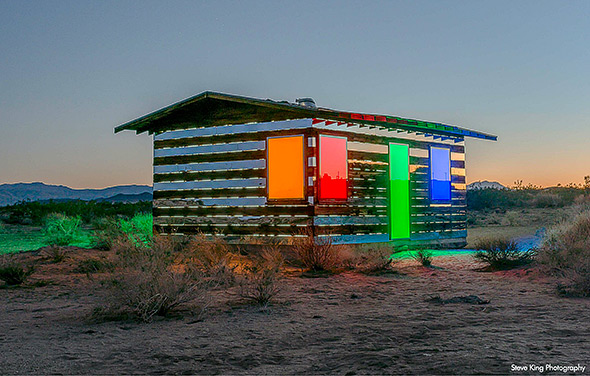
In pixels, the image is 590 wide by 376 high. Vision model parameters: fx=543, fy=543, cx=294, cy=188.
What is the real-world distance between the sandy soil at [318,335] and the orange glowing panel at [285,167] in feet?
12.4

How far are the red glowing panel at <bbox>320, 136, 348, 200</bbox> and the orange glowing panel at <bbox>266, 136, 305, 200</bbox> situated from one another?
0.46 m

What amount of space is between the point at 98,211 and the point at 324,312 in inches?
998

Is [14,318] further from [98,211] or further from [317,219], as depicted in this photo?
[98,211]

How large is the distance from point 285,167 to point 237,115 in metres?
1.79

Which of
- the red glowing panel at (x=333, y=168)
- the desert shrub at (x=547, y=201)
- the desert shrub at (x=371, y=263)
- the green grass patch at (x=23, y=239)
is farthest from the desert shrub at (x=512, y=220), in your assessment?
the green grass patch at (x=23, y=239)

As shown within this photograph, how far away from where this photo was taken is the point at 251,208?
473 inches

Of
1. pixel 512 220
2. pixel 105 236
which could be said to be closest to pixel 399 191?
pixel 105 236

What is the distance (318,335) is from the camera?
5.04 m

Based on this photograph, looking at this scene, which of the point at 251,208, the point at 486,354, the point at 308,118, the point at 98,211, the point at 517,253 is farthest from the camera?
the point at 98,211

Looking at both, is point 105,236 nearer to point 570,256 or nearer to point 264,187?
point 264,187

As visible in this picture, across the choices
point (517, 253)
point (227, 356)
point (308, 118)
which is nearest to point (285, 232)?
point (308, 118)

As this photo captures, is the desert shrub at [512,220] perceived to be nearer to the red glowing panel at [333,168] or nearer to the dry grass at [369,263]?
the red glowing panel at [333,168]

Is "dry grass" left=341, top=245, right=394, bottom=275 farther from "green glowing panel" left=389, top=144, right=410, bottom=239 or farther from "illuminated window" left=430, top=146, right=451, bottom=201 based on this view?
"illuminated window" left=430, top=146, right=451, bottom=201

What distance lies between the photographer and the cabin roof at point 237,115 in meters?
11.2
